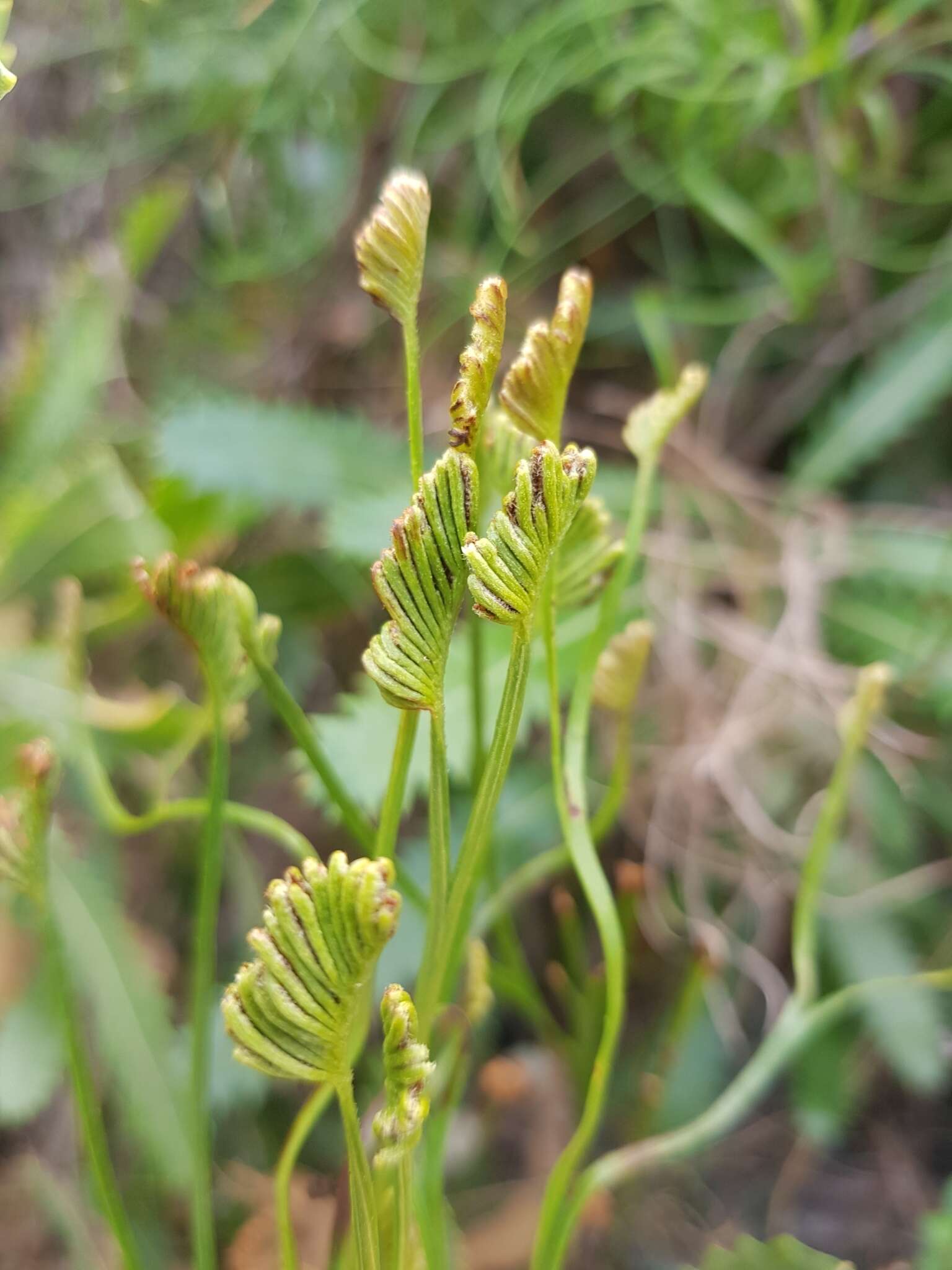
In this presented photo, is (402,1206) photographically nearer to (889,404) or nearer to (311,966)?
(311,966)

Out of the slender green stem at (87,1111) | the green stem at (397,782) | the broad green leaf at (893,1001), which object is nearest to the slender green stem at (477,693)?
the green stem at (397,782)

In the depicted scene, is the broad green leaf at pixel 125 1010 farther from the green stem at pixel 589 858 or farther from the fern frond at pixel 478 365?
the fern frond at pixel 478 365

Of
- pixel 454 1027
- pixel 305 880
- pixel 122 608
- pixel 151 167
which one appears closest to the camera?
pixel 305 880

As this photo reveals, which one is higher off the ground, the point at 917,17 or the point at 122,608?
the point at 917,17

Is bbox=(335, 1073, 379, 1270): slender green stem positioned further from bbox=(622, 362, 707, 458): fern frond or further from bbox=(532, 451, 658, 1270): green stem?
bbox=(622, 362, 707, 458): fern frond

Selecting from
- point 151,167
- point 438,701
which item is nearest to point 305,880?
point 438,701

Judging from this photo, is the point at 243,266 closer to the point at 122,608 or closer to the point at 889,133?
the point at 122,608

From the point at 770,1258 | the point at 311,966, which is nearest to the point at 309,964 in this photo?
the point at 311,966
